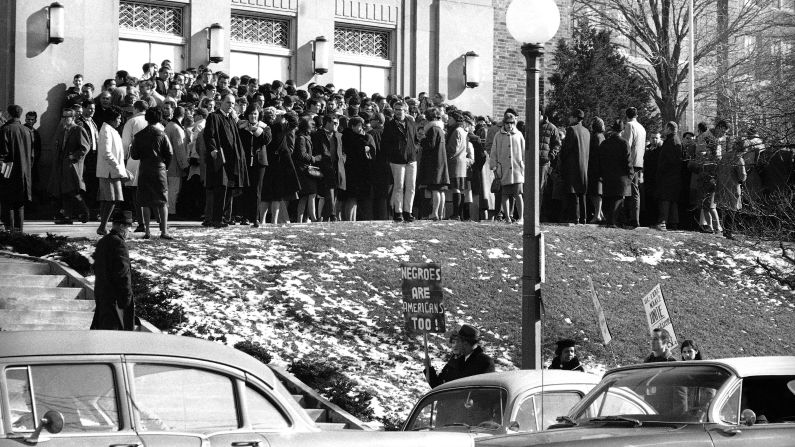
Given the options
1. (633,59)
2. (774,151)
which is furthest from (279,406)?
(633,59)

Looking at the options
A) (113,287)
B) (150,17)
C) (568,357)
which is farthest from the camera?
(150,17)

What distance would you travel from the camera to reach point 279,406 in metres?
7.18

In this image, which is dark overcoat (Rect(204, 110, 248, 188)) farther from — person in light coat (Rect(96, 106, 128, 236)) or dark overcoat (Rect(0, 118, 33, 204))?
dark overcoat (Rect(0, 118, 33, 204))

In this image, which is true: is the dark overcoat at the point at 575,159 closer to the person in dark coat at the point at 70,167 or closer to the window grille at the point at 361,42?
the person in dark coat at the point at 70,167

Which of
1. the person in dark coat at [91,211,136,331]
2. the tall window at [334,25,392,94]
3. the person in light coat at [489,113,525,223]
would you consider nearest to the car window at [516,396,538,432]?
the person in dark coat at [91,211,136,331]

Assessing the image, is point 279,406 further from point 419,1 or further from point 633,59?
point 633,59

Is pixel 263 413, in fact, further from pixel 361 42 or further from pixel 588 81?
pixel 588 81

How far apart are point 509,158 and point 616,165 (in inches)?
88.4

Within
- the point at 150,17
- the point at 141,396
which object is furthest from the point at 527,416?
the point at 150,17

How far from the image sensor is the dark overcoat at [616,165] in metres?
24.1

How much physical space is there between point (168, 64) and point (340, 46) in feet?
26.4

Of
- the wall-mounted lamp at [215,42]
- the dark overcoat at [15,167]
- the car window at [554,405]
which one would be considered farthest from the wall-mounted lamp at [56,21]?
the car window at [554,405]

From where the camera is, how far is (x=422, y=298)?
14.5 meters

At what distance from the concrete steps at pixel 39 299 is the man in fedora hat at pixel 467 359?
4.53 m
